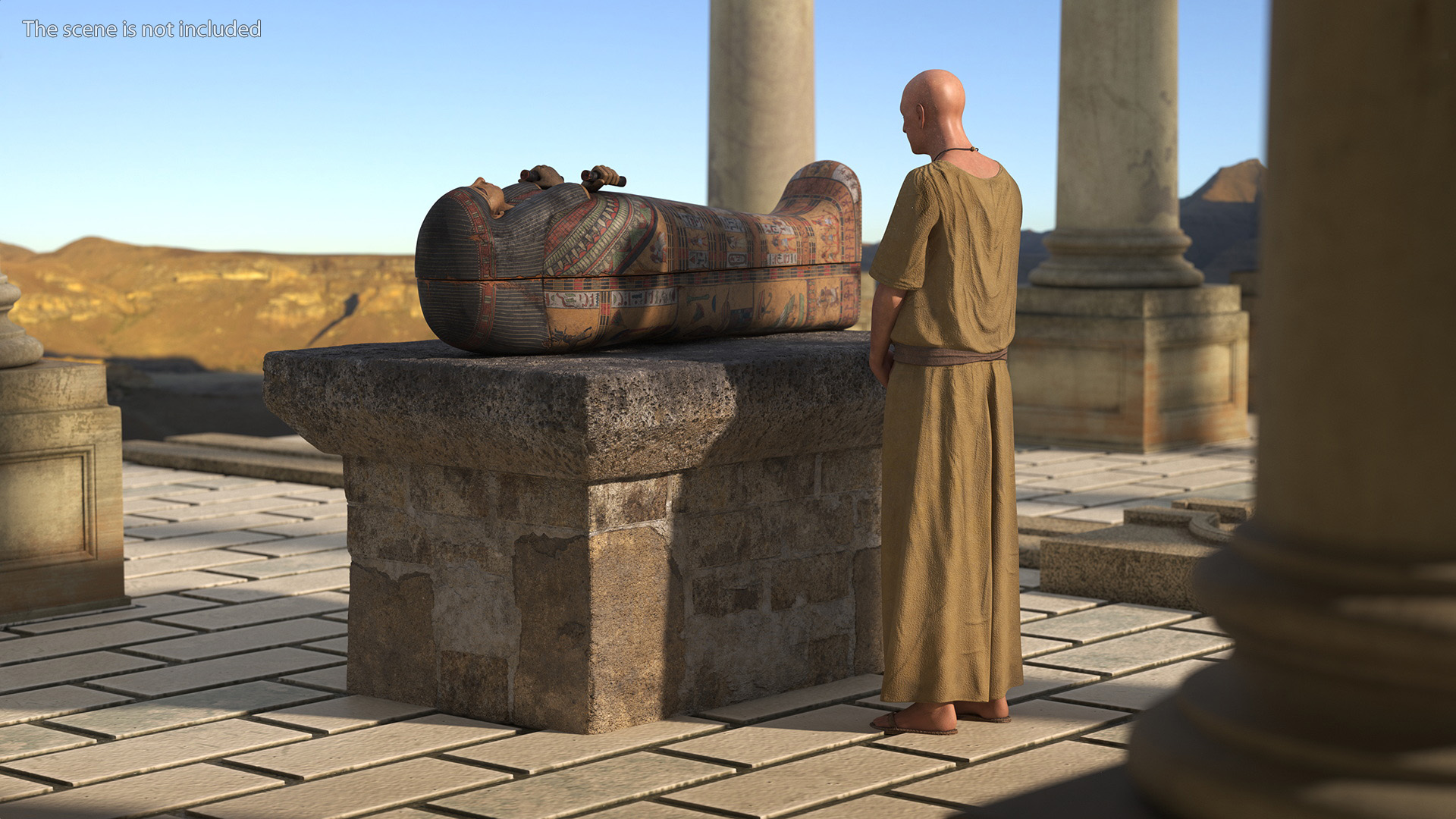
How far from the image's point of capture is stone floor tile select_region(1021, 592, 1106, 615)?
209 inches

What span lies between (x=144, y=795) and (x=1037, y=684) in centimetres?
220

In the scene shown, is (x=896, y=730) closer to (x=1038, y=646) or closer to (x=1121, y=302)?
(x=1038, y=646)

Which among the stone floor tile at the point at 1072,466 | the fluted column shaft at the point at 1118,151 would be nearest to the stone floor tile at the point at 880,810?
the stone floor tile at the point at 1072,466

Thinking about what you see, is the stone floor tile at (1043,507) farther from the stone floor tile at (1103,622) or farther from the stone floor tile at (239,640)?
the stone floor tile at (239,640)

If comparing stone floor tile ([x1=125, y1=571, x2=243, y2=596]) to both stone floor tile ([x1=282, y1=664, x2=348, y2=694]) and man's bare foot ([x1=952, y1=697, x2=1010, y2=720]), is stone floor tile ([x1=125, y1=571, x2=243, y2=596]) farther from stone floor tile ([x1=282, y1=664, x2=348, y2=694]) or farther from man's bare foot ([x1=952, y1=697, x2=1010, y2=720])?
man's bare foot ([x1=952, y1=697, x2=1010, y2=720])

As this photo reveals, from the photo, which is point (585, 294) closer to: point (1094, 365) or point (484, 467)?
point (484, 467)

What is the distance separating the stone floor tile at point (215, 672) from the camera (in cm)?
428

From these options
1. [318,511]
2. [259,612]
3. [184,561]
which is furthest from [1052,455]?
[259,612]

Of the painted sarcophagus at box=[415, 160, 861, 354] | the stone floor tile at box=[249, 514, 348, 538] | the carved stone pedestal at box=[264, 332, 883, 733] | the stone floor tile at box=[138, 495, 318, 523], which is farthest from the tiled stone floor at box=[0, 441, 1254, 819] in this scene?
→ the stone floor tile at box=[138, 495, 318, 523]

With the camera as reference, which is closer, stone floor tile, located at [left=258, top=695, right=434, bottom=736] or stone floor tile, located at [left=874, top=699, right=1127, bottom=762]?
stone floor tile, located at [left=874, top=699, right=1127, bottom=762]

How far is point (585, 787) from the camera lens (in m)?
3.36

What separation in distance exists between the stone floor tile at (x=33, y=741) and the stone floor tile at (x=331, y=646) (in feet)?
3.07

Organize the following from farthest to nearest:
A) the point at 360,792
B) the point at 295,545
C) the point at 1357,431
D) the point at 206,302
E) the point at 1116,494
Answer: the point at 206,302 → the point at 1116,494 → the point at 295,545 → the point at 360,792 → the point at 1357,431

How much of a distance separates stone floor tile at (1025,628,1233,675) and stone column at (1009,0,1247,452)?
4591 millimetres
